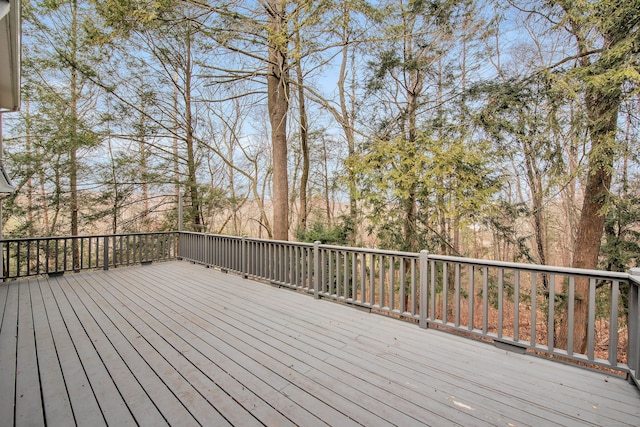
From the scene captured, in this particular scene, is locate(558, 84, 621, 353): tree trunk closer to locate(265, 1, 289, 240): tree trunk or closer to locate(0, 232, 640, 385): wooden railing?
locate(0, 232, 640, 385): wooden railing

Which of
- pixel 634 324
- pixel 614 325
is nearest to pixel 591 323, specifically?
pixel 614 325

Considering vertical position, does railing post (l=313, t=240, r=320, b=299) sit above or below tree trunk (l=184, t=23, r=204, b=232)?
below

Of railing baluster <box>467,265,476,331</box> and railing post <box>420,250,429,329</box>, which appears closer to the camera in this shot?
railing baluster <box>467,265,476,331</box>

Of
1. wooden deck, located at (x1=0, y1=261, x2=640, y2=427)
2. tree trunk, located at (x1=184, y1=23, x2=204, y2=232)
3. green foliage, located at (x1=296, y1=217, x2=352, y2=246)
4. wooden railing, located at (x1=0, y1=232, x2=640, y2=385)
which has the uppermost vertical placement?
tree trunk, located at (x1=184, y1=23, x2=204, y2=232)

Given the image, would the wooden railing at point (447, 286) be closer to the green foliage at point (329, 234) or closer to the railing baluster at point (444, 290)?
the railing baluster at point (444, 290)

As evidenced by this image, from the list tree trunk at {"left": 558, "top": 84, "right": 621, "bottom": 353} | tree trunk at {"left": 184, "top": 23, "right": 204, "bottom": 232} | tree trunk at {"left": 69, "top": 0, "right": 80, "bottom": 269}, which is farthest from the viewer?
tree trunk at {"left": 184, "top": 23, "right": 204, "bottom": 232}

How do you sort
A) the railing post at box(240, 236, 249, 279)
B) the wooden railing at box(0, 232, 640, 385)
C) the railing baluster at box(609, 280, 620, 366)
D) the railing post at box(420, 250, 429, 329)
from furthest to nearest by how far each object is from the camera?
the railing post at box(240, 236, 249, 279), the railing post at box(420, 250, 429, 329), the wooden railing at box(0, 232, 640, 385), the railing baluster at box(609, 280, 620, 366)

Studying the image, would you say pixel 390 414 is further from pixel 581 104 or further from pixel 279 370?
pixel 581 104

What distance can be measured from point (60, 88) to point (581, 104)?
11311 mm

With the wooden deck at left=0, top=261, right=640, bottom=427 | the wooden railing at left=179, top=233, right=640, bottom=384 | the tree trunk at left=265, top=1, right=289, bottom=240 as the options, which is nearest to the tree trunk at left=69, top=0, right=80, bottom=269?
the wooden railing at left=179, top=233, right=640, bottom=384

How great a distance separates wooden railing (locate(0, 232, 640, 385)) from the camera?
213 cm

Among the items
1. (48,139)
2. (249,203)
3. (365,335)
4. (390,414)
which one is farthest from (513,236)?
(48,139)

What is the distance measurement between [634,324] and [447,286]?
149cm

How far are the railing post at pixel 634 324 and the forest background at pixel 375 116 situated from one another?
2847 millimetres
